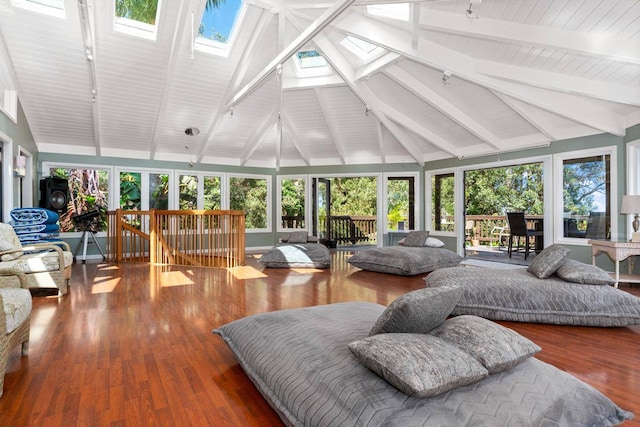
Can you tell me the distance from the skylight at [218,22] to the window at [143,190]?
154 inches

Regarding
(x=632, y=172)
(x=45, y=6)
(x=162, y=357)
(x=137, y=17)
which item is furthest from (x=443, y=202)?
(x=45, y=6)

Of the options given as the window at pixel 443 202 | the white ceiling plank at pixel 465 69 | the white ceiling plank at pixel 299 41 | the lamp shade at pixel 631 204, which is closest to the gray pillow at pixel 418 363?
the white ceiling plank at pixel 299 41

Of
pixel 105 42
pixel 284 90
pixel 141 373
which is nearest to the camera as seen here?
pixel 141 373

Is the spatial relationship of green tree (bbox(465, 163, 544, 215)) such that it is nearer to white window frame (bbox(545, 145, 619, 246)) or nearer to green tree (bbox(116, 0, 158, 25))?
white window frame (bbox(545, 145, 619, 246))

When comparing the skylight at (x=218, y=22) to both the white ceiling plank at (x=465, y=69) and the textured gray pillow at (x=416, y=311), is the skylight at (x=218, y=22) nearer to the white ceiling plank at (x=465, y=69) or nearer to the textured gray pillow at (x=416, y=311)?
the white ceiling plank at (x=465, y=69)

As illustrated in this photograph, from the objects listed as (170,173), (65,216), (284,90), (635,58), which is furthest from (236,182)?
(635,58)

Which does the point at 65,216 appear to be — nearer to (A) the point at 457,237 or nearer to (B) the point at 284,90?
(B) the point at 284,90

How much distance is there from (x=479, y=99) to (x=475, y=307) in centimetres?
443

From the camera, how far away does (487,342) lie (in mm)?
1705

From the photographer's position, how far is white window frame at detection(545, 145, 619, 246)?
547cm

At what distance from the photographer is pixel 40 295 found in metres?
4.32

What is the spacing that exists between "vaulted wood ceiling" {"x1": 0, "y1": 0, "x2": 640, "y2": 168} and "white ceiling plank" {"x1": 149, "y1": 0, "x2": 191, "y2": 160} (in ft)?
0.09

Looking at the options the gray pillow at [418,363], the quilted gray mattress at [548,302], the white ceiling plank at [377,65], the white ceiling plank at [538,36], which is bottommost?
the quilted gray mattress at [548,302]

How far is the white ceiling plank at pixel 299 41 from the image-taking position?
13.1 ft
